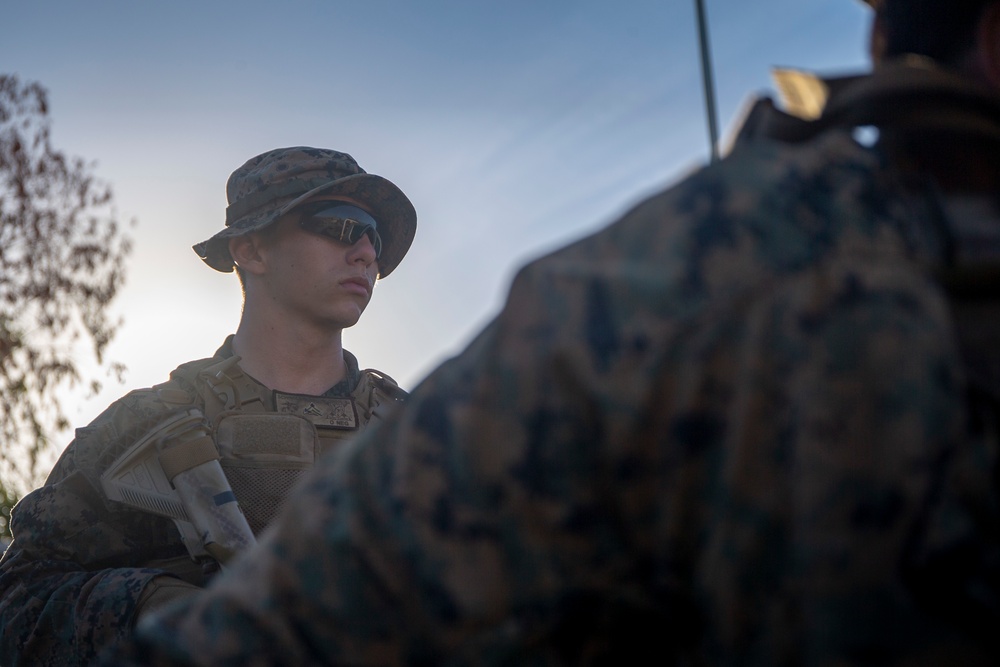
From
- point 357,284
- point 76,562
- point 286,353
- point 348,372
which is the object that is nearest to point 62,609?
point 76,562

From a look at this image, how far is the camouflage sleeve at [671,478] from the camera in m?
0.73

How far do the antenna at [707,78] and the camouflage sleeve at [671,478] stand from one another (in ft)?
5.33

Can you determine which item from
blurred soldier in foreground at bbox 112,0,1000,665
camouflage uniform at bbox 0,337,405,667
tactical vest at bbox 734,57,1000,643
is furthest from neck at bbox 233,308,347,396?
tactical vest at bbox 734,57,1000,643

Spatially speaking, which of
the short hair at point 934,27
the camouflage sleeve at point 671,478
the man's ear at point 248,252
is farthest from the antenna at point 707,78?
the man's ear at point 248,252

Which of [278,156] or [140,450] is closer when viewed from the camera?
[140,450]

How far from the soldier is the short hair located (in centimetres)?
247

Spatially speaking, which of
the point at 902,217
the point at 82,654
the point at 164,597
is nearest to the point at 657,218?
the point at 902,217

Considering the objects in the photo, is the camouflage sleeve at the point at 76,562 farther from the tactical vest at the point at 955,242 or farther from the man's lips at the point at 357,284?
the tactical vest at the point at 955,242

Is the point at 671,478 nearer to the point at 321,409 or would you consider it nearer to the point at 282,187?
the point at 321,409

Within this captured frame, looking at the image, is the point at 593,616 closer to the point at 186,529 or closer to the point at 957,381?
the point at 957,381

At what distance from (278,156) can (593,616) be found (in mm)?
3297

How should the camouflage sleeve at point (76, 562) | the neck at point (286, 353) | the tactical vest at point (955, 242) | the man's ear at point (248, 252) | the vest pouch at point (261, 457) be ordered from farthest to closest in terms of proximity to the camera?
the man's ear at point (248, 252)
the neck at point (286, 353)
the vest pouch at point (261, 457)
the camouflage sleeve at point (76, 562)
the tactical vest at point (955, 242)

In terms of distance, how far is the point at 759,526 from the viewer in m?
0.77

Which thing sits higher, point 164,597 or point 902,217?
point 902,217
